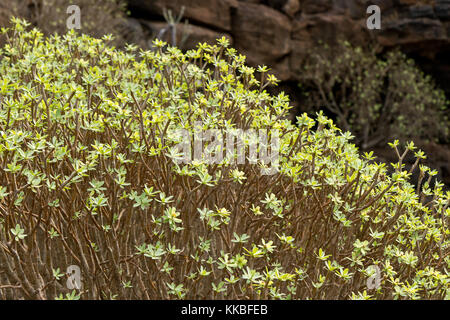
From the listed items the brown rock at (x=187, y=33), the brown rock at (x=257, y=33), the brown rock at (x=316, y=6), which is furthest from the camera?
the brown rock at (x=316, y=6)

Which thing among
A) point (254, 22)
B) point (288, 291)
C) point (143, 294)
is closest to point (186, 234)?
point (143, 294)

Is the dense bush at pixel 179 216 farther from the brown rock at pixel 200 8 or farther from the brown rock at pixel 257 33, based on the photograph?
the brown rock at pixel 257 33

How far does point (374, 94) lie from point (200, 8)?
4661mm

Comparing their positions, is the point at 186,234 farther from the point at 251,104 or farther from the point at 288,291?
the point at 251,104

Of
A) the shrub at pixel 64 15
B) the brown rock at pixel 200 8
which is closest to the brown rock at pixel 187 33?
the brown rock at pixel 200 8

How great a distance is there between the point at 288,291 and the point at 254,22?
994cm

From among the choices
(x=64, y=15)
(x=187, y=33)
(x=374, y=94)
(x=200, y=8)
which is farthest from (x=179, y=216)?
(x=374, y=94)

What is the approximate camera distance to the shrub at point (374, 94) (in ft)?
38.8

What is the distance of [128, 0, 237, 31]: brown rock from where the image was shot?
38.3ft

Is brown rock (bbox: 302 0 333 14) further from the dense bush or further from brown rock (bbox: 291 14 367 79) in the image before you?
the dense bush

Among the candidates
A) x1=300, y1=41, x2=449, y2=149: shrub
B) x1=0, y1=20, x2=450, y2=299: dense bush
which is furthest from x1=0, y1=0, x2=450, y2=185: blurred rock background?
x1=0, y1=20, x2=450, y2=299: dense bush

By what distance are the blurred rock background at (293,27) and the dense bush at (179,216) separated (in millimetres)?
8140

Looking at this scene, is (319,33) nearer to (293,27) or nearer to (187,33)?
(293,27)

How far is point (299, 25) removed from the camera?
12.5 m
